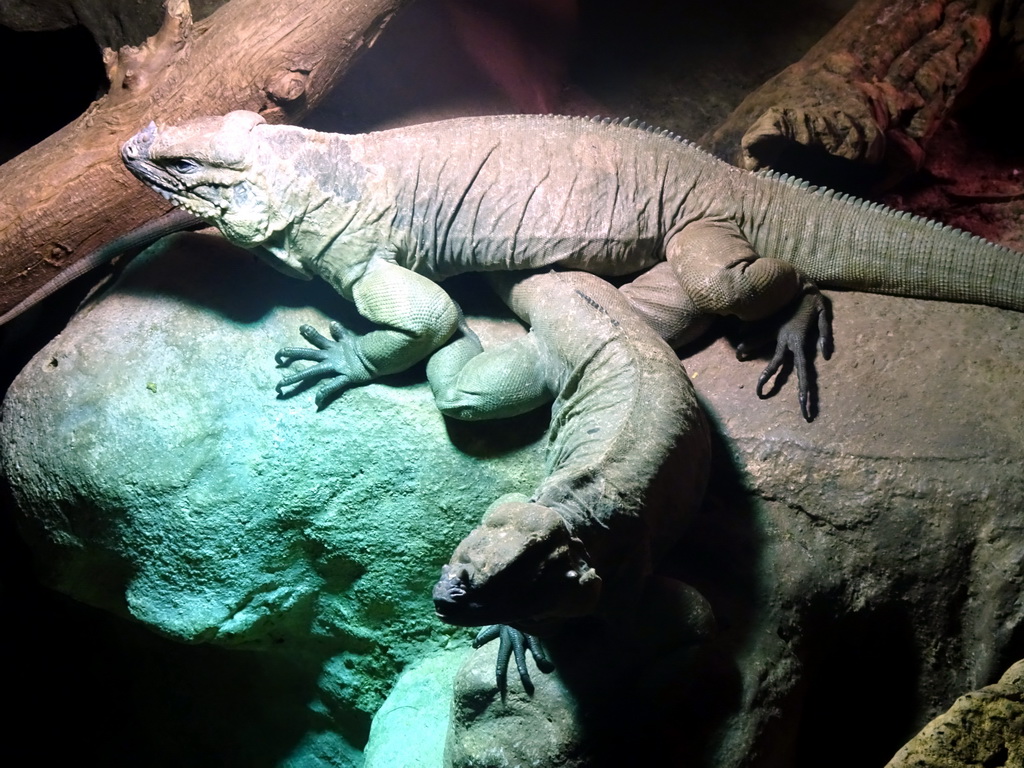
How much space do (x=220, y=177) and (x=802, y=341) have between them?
2727 millimetres

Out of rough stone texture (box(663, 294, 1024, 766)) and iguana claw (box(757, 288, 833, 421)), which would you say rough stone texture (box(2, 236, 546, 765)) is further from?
iguana claw (box(757, 288, 833, 421))

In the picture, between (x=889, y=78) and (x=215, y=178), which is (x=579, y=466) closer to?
(x=215, y=178)

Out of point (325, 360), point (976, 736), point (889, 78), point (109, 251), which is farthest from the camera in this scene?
A: point (889, 78)

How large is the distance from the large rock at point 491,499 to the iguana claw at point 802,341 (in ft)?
0.25

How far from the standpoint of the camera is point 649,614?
9.58 ft

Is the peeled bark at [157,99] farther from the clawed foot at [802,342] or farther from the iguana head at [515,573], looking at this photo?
the iguana head at [515,573]

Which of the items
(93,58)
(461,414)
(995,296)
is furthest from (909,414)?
(93,58)

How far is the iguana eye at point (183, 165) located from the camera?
3539 mm

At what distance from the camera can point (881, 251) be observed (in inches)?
147

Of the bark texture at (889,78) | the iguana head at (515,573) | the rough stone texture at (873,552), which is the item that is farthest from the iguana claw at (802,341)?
the iguana head at (515,573)

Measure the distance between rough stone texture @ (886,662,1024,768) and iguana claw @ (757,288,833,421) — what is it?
1.35 m

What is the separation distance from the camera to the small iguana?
2211 millimetres

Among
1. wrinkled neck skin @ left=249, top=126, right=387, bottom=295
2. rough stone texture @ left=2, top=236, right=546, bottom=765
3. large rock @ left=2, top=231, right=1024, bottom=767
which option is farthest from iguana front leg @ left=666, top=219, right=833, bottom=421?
wrinkled neck skin @ left=249, top=126, right=387, bottom=295

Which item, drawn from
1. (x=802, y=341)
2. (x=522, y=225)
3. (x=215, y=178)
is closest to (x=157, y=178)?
(x=215, y=178)
